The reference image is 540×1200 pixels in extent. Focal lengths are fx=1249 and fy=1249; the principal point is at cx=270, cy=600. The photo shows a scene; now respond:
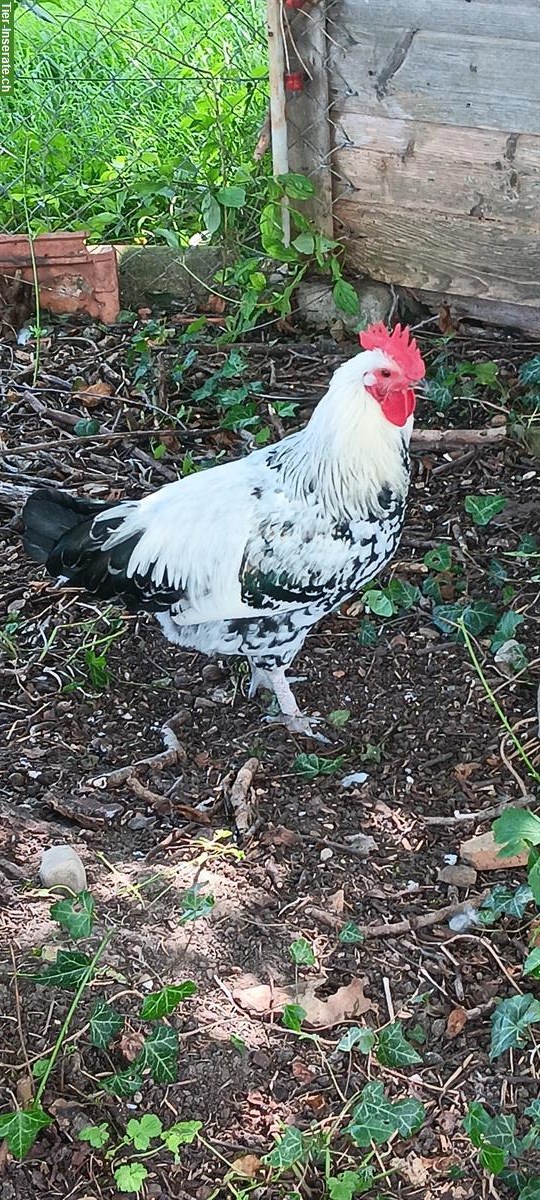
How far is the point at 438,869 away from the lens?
2578 millimetres

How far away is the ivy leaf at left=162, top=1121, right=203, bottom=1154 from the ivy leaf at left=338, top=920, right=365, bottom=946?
48 centimetres

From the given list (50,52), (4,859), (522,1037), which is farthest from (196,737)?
(50,52)

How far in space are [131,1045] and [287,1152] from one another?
326 mm

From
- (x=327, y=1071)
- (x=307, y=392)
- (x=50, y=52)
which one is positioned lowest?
(x=327, y=1071)

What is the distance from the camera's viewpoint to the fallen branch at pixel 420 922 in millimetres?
2424

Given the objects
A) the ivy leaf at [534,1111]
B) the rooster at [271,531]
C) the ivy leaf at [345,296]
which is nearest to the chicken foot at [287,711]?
the rooster at [271,531]

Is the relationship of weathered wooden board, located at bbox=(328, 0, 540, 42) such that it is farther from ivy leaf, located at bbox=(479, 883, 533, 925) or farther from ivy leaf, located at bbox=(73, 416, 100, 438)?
ivy leaf, located at bbox=(479, 883, 533, 925)

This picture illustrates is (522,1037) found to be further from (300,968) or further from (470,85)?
(470,85)

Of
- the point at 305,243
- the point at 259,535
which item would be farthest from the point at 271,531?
the point at 305,243

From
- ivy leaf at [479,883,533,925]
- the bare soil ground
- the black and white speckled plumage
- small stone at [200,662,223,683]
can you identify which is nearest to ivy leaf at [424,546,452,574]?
the bare soil ground

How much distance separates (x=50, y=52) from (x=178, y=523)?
10.9 ft

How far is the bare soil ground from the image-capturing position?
207cm

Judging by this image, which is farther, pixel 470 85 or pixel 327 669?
pixel 470 85

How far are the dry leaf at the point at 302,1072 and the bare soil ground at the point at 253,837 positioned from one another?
11 mm
